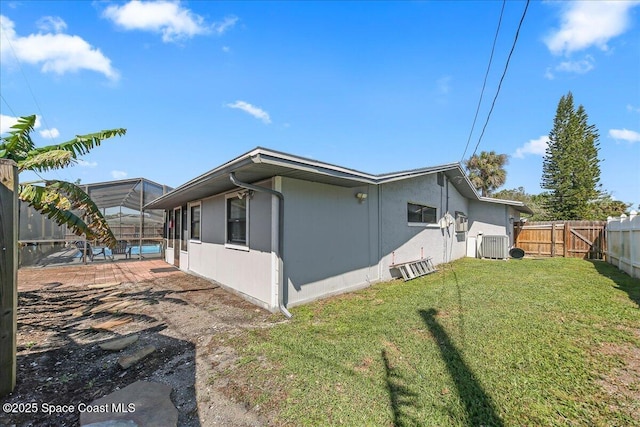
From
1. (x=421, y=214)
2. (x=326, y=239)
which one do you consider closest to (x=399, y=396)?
(x=326, y=239)

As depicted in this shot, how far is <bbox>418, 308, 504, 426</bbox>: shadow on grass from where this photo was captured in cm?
250

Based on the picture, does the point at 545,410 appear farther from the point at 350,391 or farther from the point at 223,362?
the point at 223,362

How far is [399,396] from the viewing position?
281cm

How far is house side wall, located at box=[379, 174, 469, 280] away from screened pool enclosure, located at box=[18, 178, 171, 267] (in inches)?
472

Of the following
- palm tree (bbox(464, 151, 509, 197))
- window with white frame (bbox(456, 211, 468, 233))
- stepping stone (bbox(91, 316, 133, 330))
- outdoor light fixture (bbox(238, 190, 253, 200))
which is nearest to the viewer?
stepping stone (bbox(91, 316, 133, 330))

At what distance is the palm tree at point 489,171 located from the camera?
2363 centimetres

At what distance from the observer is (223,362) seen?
3588mm

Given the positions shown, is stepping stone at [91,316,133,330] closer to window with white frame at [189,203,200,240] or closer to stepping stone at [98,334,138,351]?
stepping stone at [98,334,138,351]

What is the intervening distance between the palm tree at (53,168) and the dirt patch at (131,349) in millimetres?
1764

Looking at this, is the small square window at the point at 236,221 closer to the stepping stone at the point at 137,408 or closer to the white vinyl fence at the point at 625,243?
the stepping stone at the point at 137,408

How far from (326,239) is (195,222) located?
582 cm

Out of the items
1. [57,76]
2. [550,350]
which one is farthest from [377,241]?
[57,76]

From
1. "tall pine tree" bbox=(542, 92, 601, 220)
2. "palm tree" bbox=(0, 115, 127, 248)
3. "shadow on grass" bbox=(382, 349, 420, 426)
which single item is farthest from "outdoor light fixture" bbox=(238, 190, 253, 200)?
"tall pine tree" bbox=(542, 92, 601, 220)

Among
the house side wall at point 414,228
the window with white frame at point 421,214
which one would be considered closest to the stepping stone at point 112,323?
the house side wall at point 414,228
